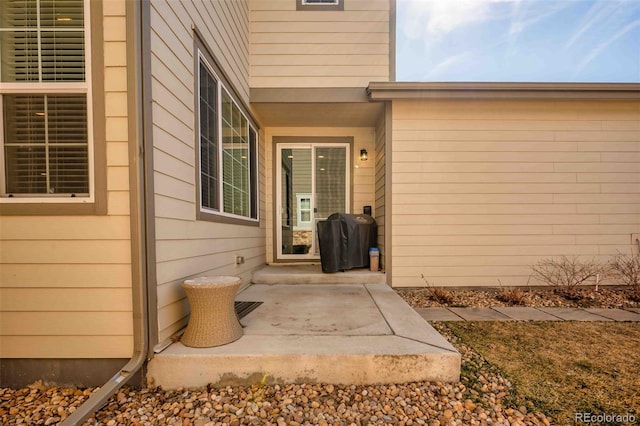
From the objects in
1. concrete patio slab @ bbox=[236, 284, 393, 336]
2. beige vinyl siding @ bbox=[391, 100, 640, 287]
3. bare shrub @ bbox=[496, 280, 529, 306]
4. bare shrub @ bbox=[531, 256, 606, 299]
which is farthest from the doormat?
A: bare shrub @ bbox=[531, 256, 606, 299]

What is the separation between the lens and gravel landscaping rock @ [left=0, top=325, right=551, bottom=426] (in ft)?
4.91

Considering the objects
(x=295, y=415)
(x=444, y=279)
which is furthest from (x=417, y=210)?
(x=295, y=415)

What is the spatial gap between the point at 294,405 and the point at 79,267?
161 cm

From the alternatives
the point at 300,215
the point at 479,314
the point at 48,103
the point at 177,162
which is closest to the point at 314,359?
the point at 177,162

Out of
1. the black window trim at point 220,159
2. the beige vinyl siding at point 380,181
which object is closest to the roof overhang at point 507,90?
the beige vinyl siding at point 380,181

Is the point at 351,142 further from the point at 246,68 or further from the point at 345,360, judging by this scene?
the point at 345,360

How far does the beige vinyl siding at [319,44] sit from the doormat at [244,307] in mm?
3286

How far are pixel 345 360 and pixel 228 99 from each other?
311 cm

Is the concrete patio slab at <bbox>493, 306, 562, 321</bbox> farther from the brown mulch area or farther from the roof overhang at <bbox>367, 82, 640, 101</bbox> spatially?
the roof overhang at <bbox>367, 82, 640, 101</bbox>

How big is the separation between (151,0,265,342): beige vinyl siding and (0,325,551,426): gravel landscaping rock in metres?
0.43

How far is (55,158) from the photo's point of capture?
5.73 ft

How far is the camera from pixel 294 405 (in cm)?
162

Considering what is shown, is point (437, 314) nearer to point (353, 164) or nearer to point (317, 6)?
point (353, 164)

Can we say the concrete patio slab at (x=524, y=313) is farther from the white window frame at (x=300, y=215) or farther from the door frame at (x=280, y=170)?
the white window frame at (x=300, y=215)
